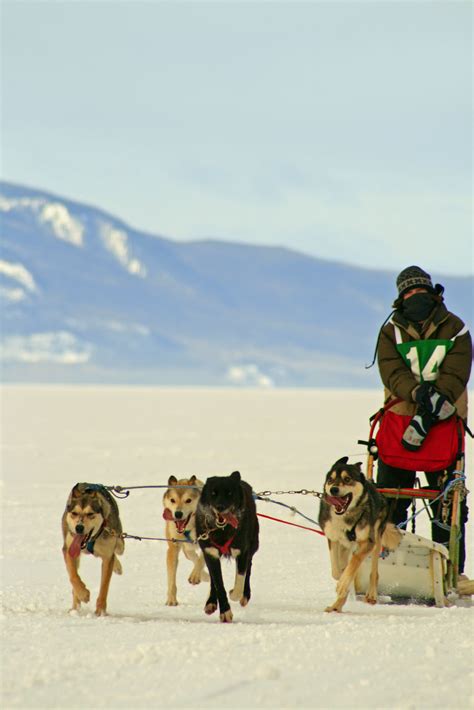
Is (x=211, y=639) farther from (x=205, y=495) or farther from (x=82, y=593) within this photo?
(x=82, y=593)

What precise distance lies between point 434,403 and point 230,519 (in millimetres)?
1436

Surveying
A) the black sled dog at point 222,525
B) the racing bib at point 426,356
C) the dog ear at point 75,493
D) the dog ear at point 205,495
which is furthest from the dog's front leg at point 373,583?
the dog ear at point 75,493

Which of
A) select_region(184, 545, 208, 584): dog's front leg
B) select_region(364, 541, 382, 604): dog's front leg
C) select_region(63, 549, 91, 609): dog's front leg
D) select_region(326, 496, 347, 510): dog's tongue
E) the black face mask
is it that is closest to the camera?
select_region(326, 496, 347, 510): dog's tongue

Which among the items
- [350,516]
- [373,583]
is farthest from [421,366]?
[373,583]

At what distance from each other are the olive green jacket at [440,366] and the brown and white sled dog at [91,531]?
1.78 m

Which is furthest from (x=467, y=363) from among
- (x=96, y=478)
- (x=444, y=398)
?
(x=96, y=478)

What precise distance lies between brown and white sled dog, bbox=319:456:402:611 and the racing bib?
2.51 feet

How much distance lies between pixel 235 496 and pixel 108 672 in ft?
5.41

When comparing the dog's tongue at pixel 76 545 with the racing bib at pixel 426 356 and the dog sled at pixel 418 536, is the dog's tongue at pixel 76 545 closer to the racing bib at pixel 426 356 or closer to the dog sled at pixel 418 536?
the dog sled at pixel 418 536

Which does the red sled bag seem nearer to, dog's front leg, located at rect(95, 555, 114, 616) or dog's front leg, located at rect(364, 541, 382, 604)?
dog's front leg, located at rect(364, 541, 382, 604)

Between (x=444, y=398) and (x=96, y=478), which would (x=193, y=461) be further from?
(x=444, y=398)

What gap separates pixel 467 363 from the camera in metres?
7.46

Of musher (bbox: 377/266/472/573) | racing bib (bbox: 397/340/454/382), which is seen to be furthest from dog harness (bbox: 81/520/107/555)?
racing bib (bbox: 397/340/454/382)

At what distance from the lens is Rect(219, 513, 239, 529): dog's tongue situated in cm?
667
